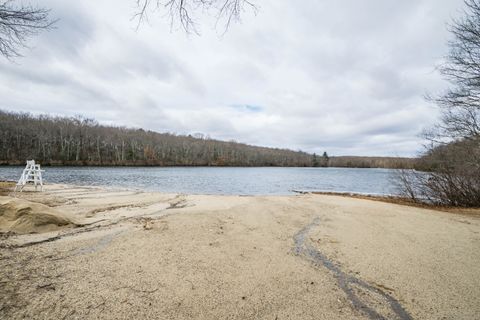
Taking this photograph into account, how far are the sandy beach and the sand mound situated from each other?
19mm

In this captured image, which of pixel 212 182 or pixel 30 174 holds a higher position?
pixel 30 174

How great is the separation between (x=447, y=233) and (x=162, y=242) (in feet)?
24.0

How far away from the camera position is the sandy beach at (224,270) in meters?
2.69

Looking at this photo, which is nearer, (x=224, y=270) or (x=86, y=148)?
(x=224, y=270)

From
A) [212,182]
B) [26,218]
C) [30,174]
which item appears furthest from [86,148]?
[26,218]

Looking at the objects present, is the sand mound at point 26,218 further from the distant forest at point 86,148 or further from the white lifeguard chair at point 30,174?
the distant forest at point 86,148

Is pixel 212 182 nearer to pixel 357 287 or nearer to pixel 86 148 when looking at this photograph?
pixel 357 287

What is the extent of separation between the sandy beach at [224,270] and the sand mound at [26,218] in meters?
0.02

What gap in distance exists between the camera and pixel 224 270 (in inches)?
144

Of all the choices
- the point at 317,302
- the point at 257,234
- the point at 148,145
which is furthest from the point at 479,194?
A: the point at 148,145

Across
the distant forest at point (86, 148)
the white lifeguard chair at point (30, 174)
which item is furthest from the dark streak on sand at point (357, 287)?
the distant forest at point (86, 148)

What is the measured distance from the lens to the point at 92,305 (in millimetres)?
2588

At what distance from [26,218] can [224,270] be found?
4.60 metres

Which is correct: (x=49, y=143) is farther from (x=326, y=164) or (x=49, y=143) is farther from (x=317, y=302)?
(x=326, y=164)
